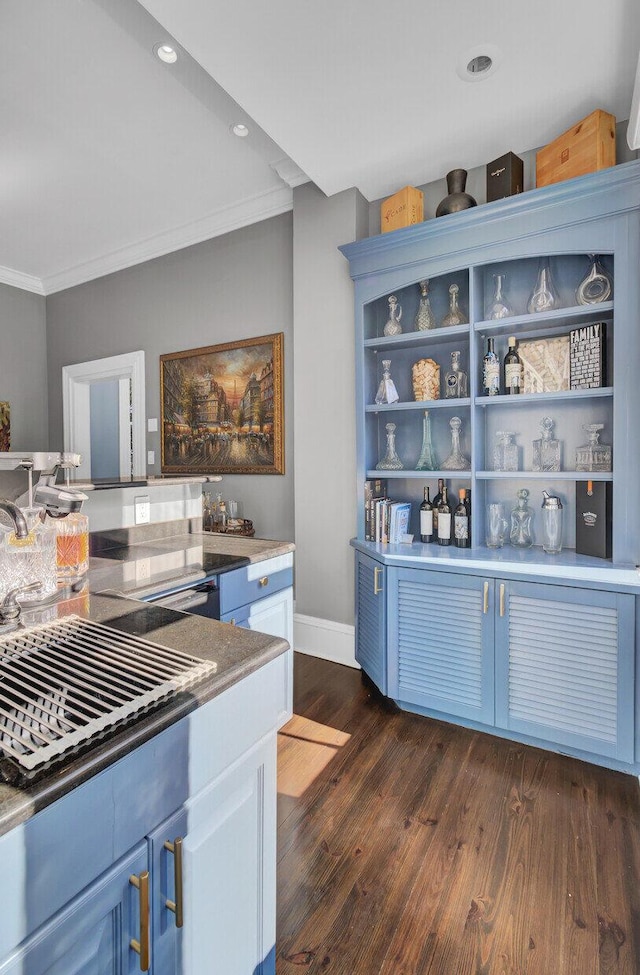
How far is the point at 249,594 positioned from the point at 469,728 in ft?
3.97

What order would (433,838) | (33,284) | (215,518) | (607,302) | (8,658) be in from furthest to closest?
(33,284)
(215,518)
(607,302)
(433,838)
(8,658)

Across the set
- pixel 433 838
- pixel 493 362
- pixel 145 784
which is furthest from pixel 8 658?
pixel 493 362

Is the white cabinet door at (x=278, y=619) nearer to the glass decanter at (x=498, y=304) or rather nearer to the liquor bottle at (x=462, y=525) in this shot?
the liquor bottle at (x=462, y=525)

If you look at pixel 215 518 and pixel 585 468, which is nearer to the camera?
pixel 585 468

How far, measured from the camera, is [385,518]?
8.43 feet

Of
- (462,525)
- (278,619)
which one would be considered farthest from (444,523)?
(278,619)

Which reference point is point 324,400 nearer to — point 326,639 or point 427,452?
point 427,452

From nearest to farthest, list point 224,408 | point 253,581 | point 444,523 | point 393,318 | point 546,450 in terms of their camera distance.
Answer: point 253,581, point 546,450, point 444,523, point 393,318, point 224,408

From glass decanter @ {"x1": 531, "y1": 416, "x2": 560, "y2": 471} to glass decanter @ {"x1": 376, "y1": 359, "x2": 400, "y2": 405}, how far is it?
2.45 feet

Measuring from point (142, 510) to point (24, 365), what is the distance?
3664 millimetres

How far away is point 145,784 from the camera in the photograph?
0.69m

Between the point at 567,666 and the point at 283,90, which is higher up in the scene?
the point at 283,90

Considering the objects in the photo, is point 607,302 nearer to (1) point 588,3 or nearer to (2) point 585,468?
(2) point 585,468

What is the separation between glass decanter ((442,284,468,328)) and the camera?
2.45 m
